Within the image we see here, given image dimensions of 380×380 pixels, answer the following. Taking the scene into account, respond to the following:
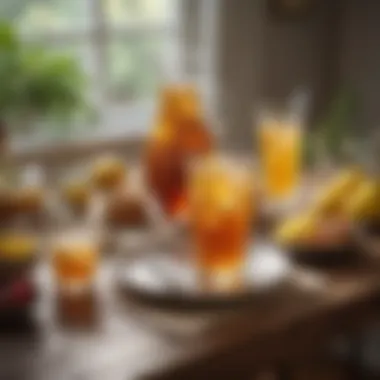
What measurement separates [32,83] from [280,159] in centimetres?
62

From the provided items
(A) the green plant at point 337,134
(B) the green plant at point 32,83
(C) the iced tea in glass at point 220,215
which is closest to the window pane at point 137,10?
(B) the green plant at point 32,83

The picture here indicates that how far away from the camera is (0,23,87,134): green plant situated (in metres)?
2.34

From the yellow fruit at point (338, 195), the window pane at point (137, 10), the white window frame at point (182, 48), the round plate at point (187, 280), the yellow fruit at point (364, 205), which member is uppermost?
the window pane at point (137, 10)

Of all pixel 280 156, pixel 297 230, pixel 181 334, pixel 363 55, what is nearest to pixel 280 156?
pixel 280 156

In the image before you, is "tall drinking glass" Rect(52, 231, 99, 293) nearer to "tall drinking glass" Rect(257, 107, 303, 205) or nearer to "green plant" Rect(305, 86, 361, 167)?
"tall drinking glass" Rect(257, 107, 303, 205)

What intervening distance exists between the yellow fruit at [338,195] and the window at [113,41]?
0.90 meters

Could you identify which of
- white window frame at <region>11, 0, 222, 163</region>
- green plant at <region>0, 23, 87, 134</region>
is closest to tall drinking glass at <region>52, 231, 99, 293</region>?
green plant at <region>0, 23, 87, 134</region>

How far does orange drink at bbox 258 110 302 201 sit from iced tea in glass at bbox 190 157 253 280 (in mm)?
433

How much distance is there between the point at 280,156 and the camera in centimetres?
208

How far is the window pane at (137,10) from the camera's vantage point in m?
2.74

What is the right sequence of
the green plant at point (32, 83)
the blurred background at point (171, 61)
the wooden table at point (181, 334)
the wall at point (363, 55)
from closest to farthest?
1. the wooden table at point (181, 334)
2. the green plant at point (32, 83)
3. the blurred background at point (171, 61)
4. the wall at point (363, 55)

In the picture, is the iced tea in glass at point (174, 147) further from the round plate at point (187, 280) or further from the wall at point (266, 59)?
the wall at point (266, 59)


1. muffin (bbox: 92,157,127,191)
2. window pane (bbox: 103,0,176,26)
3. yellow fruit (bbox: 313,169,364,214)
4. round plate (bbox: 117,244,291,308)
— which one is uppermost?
window pane (bbox: 103,0,176,26)

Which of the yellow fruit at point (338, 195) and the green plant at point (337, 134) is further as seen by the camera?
the green plant at point (337, 134)
